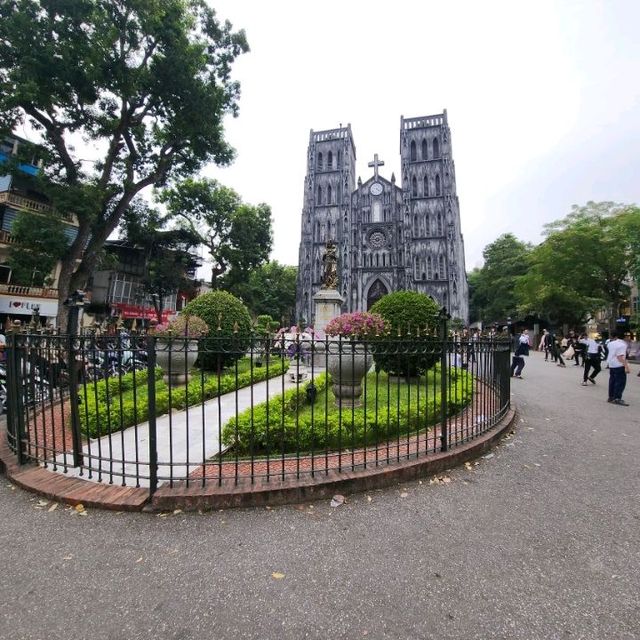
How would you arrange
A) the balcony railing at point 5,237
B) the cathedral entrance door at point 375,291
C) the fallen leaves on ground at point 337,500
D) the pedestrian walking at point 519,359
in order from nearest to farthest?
the fallen leaves on ground at point 337,500 → the pedestrian walking at point 519,359 → the balcony railing at point 5,237 → the cathedral entrance door at point 375,291

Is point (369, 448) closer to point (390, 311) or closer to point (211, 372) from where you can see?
point (390, 311)

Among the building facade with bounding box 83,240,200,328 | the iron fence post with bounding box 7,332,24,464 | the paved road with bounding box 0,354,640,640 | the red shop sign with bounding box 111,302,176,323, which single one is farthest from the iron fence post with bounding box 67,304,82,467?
the red shop sign with bounding box 111,302,176,323

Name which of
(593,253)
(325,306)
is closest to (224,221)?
(325,306)

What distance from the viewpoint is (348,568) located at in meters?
2.46

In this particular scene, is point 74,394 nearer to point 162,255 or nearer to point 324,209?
point 162,255

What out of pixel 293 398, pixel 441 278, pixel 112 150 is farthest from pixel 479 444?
pixel 441 278

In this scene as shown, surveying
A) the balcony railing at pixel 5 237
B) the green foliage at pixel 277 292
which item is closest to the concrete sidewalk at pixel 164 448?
the balcony railing at pixel 5 237

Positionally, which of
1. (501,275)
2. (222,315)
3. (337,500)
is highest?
(501,275)

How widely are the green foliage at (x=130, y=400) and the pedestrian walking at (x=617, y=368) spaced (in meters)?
7.34

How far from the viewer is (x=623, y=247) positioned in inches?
865

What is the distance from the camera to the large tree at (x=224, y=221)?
3005 cm

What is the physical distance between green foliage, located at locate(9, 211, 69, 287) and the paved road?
1405 centimetres

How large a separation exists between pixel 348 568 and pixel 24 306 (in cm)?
2605

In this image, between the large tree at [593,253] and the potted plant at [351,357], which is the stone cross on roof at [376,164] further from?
the potted plant at [351,357]
